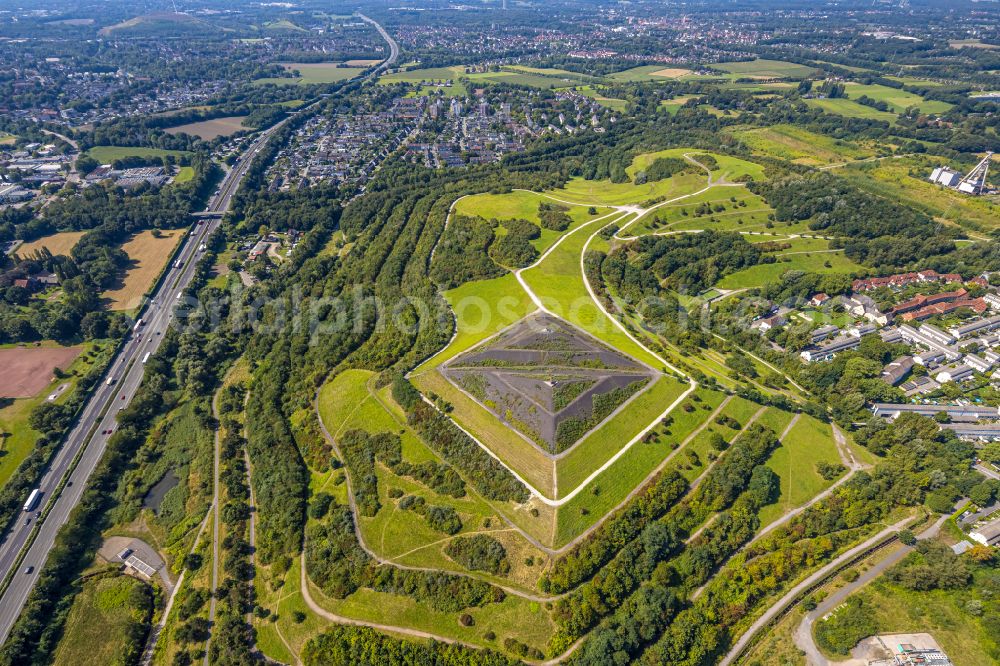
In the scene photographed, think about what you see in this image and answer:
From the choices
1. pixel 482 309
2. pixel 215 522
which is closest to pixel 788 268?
pixel 482 309

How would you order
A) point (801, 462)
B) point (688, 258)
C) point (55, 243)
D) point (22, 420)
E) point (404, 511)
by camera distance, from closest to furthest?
point (404, 511) → point (801, 462) → point (22, 420) → point (688, 258) → point (55, 243)

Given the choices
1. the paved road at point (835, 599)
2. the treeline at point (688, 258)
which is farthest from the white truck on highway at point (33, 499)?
the treeline at point (688, 258)

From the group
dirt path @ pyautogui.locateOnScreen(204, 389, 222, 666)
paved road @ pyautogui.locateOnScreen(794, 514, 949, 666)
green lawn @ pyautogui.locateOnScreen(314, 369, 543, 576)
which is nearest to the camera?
paved road @ pyautogui.locateOnScreen(794, 514, 949, 666)

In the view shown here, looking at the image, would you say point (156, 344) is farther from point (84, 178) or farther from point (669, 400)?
point (84, 178)

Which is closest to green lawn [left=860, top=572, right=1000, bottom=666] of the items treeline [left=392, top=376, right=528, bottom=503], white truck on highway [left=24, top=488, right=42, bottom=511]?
treeline [left=392, top=376, right=528, bottom=503]

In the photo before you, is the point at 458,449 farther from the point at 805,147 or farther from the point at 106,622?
the point at 805,147

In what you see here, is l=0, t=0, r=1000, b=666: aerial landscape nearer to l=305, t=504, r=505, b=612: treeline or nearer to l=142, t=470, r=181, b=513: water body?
l=305, t=504, r=505, b=612: treeline
